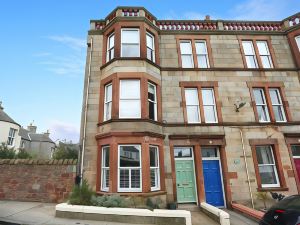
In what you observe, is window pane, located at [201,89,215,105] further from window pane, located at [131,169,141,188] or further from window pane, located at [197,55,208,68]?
window pane, located at [131,169,141,188]

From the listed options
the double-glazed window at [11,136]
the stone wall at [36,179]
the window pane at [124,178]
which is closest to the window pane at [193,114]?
the window pane at [124,178]

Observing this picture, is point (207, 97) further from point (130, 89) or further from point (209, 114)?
point (130, 89)

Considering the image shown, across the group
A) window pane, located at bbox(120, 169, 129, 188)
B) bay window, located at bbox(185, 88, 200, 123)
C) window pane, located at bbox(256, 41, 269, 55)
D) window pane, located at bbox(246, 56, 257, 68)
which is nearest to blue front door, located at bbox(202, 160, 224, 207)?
bay window, located at bbox(185, 88, 200, 123)

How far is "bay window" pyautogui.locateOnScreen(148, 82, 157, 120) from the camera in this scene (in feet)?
35.2

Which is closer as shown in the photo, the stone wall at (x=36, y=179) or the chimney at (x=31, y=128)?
the stone wall at (x=36, y=179)

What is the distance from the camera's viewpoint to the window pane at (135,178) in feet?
29.8

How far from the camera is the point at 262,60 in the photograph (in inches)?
508

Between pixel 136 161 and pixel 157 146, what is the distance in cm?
140

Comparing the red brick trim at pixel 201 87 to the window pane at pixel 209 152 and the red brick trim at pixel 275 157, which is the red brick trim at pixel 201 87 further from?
the red brick trim at pixel 275 157

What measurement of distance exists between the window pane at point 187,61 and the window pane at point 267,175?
721 cm

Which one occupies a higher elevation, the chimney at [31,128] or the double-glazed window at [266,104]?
the chimney at [31,128]

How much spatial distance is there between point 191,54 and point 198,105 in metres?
3.59

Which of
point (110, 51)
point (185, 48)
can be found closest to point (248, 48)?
point (185, 48)

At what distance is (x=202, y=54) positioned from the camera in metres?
12.8
